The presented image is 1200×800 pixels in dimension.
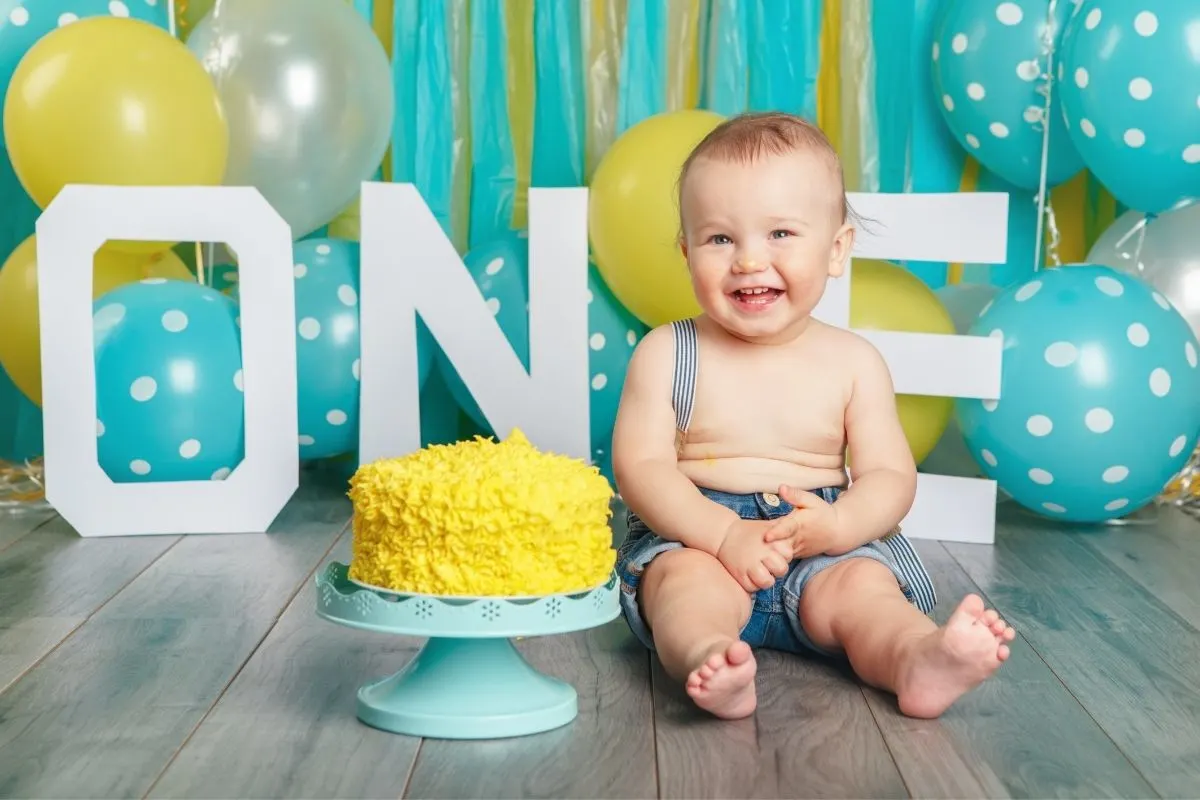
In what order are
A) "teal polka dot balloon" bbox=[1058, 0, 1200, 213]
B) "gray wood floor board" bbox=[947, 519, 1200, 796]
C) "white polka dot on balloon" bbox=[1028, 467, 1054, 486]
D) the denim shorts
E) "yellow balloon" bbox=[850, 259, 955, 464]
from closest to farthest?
"gray wood floor board" bbox=[947, 519, 1200, 796], the denim shorts, "teal polka dot balloon" bbox=[1058, 0, 1200, 213], "white polka dot on balloon" bbox=[1028, 467, 1054, 486], "yellow balloon" bbox=[850, 259, 955, 464]

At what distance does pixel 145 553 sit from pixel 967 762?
4.33 feet

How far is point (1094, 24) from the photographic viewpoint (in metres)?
2.26

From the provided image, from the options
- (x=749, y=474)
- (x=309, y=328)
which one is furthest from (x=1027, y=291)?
(x=309, y=328)

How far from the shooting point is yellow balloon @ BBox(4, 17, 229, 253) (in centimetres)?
225

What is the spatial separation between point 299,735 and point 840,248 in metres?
0.85

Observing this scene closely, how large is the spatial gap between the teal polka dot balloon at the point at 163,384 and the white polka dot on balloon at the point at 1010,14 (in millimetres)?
1398

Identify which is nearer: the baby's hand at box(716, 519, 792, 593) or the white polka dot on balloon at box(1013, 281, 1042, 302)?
the baby's hand at box(716, 519, 792, 593)

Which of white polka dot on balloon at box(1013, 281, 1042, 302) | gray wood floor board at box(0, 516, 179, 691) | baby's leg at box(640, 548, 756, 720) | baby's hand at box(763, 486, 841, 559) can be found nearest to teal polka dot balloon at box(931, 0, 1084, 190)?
white polka dot on balloon at box(1013, 281, 1042, 302)

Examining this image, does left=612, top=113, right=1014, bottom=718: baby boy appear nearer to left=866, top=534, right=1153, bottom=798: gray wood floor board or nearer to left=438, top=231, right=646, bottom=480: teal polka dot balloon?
left=866, top=534, right=1153, bottom=798: gray wood floor board

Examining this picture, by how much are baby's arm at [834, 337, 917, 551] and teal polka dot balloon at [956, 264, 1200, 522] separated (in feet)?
1.96

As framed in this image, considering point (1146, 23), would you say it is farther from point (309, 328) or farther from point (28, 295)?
point (28, 295)

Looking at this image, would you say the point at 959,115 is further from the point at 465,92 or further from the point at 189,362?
the point at 189,362

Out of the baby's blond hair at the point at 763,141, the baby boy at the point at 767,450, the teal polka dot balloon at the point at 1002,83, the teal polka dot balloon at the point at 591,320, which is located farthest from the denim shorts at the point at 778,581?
the teal polka dot balloon at the point at 1002,83

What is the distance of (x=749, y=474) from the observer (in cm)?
172
